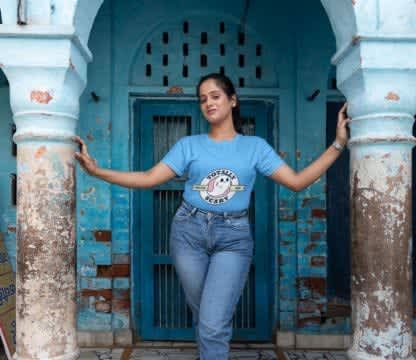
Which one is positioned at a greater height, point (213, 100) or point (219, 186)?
point (213, 100)

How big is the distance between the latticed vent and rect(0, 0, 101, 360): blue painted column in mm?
1648

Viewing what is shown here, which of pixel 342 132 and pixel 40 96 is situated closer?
pixel 40 96

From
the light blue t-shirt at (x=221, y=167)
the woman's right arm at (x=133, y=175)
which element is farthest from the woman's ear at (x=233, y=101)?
the woman's right arm at (x=133, y=175)

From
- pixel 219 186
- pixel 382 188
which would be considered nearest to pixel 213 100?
pixel 219 186

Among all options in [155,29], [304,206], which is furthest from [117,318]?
[155,29]

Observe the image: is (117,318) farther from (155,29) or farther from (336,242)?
(155,29)

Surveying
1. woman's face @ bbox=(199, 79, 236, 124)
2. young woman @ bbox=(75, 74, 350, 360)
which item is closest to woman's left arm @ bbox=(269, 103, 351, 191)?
young woman @ bbox=(75, 74, 350, 360)

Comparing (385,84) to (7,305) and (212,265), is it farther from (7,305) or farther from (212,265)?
(7,305)

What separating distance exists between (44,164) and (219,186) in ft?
3.14

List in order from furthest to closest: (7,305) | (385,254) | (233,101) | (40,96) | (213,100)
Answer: (7,305) < (233,101) < (213,100) < (385,254) < (40,96)

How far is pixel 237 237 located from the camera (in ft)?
9.35

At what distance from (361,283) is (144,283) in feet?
7.25

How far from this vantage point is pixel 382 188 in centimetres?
276

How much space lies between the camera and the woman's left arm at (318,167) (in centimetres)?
283
